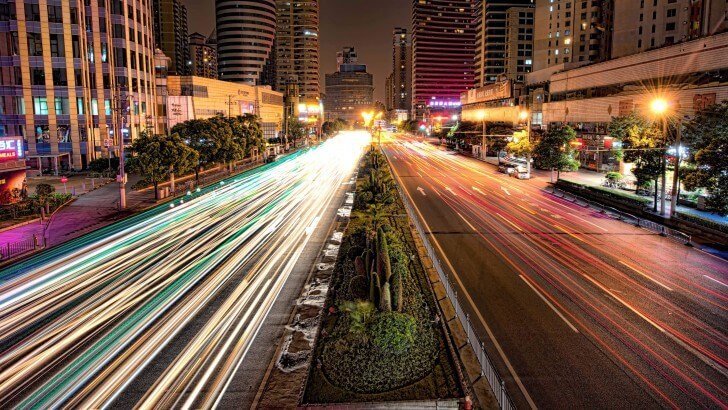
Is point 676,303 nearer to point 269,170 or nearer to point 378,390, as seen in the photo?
point 378,390

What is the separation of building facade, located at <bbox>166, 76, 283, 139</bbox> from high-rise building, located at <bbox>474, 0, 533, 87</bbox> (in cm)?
7686

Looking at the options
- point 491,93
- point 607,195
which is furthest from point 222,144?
point 491,93

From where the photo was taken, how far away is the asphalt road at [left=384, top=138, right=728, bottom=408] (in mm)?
13000

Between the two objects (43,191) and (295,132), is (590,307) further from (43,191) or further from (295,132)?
(295,132)

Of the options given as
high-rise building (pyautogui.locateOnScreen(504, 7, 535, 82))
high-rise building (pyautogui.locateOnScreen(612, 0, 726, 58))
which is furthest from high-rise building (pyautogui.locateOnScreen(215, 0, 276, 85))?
high-rise building (pyautogui.locateOnScreen(612, 0, 726, 58))

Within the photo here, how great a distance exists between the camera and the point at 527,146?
64312 mm

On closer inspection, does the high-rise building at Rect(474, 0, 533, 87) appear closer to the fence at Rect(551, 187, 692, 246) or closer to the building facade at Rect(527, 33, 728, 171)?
the building facade at Rect(527, 33, 728, 171)

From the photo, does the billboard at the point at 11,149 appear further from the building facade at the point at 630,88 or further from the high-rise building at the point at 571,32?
the high-rise building at the point at 571,32

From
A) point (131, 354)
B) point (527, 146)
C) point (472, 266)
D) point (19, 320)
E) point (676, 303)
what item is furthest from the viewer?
point (527, 146)

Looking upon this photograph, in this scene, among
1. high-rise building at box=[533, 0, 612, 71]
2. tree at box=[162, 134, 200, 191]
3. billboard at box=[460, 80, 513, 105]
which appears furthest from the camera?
high-rise building at box=[533, 0, 612, 71]

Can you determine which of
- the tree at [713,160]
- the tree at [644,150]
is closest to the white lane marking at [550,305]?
the tree at [713,160]

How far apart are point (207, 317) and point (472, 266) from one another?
41.2 ft

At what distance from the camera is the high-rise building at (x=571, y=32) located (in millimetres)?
121312

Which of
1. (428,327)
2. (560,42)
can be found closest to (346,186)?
(428,327)
